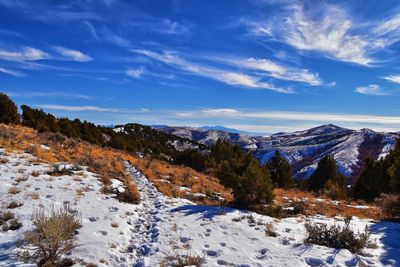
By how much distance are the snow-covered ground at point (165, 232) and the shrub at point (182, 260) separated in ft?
0.55

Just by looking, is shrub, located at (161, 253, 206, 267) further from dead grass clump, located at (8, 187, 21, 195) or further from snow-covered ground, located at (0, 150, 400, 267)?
dead grass clump, located at (8, 187, 21, 195)

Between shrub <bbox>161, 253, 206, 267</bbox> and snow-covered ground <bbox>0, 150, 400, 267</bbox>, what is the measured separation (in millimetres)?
168

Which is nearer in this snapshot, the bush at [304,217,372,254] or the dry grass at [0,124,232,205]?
the bush at [304,217,372,254]

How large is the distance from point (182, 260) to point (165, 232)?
2.32 meters

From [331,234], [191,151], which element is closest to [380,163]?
[191,151]

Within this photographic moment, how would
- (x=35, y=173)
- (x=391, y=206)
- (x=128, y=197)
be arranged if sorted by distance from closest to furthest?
(x=128, y=197) < (x=391, y=206) < (x=35, y=173)

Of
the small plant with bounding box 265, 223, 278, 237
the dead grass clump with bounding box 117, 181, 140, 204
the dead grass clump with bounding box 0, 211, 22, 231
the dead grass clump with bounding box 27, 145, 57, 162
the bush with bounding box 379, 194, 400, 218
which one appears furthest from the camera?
the dead grass clump with bounding box 27, 145, 57, 162

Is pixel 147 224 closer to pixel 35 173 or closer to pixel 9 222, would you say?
pixel 9 222

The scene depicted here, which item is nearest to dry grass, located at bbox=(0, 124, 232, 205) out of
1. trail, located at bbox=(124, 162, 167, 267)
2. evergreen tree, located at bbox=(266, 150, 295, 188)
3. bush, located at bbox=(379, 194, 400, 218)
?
trail, located at bbox=(124, 162, 167, 267)

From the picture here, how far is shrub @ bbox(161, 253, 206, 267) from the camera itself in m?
8.16

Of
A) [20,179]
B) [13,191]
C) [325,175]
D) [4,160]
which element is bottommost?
[325,175]

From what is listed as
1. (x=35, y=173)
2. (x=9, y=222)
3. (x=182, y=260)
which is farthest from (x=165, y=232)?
(x=35, y=173)

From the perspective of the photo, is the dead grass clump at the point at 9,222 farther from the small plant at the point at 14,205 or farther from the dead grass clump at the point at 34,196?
the dead grass clump at the point at 34,196

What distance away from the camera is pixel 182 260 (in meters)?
8.23
